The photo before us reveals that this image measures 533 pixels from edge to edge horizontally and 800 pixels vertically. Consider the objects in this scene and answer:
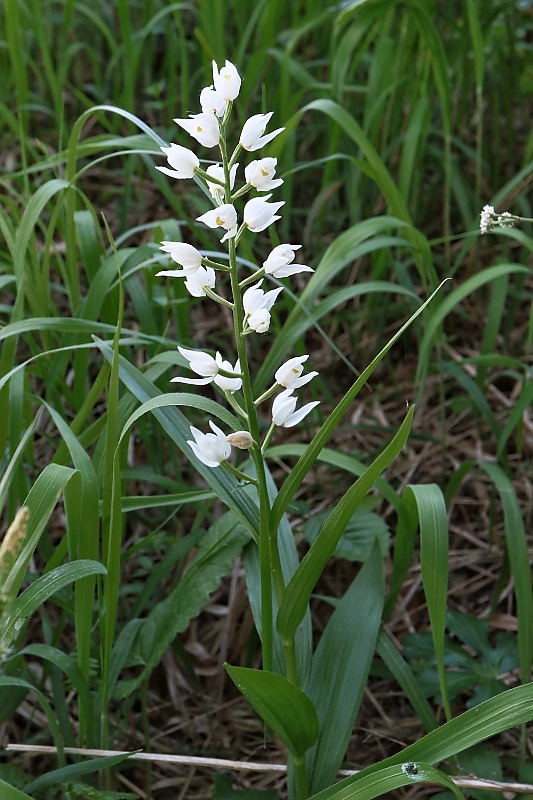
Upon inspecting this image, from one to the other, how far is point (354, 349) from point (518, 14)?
1.25 m

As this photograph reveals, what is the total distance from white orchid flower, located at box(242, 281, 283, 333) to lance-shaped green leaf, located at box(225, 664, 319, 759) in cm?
42

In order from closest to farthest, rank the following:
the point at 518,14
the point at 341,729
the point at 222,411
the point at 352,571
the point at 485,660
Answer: the point at 222,411, the point at 341,729, the point at 485,660, the point at 352,571, the point at 518,14

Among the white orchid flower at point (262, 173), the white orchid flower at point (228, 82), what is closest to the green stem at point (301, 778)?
the white orchid flower at point (262, 173)

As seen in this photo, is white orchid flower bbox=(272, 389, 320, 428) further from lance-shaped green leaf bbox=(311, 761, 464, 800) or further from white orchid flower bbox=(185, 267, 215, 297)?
lance-shaped green leaf bbox=(311, 761, 464, 800)

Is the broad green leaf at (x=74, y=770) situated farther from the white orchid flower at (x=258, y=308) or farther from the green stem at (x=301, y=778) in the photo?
the white orchid flower at (x=258, y=308)

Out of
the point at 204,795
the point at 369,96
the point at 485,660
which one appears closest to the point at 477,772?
the point at 485,660

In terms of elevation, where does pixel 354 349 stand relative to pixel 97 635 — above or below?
above

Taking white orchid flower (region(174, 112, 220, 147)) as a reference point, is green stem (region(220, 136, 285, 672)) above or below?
below

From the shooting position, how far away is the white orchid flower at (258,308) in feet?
3.17

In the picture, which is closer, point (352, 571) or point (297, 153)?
point (352, 571)

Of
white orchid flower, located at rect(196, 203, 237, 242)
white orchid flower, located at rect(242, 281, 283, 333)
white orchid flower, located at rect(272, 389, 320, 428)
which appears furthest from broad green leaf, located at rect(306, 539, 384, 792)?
white orchid flower, located at rect(196, 203, 237, 242)

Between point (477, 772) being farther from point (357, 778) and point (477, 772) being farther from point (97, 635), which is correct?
point (97, 635)

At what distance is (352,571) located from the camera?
5.97ft

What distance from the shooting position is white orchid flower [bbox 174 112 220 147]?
952mm
